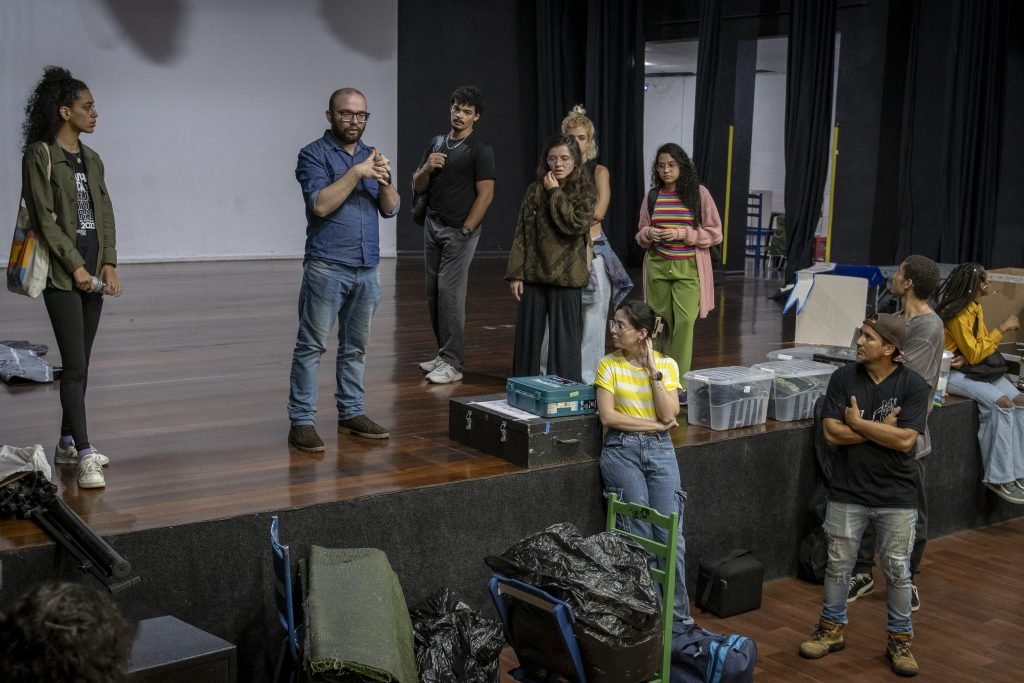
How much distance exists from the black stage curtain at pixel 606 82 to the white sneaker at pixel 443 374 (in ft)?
21.8

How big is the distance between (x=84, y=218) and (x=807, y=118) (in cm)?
768

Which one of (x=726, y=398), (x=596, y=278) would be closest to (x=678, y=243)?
(x=596, y=278)

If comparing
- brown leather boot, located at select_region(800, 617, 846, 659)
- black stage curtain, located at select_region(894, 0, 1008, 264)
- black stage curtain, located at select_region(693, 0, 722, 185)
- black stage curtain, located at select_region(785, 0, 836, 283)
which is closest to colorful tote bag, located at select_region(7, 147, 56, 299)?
brown leather boot, located at select_region(800, 617, 846, 659)

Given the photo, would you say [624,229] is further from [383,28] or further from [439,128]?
[383,28]

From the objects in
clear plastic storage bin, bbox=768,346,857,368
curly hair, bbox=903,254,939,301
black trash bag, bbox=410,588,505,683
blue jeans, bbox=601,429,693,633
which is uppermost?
curly hair, bbox=903,254,939,301

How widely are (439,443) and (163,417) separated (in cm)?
125

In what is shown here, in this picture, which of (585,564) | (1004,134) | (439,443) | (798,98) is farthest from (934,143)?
(585,564)

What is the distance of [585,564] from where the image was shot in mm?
3584

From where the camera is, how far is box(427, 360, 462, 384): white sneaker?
577 centimetres

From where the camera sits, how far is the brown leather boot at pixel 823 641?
167 inches

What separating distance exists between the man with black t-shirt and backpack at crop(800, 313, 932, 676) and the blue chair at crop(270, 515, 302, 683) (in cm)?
191

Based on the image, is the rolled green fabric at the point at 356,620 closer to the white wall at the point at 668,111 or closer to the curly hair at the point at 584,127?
the curly hair at the point at 584,127

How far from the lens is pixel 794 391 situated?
208 inches

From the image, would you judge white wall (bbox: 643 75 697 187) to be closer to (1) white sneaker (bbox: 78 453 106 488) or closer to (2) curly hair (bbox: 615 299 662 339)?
(2) curly hair (bbox: 615 299 662 339)
